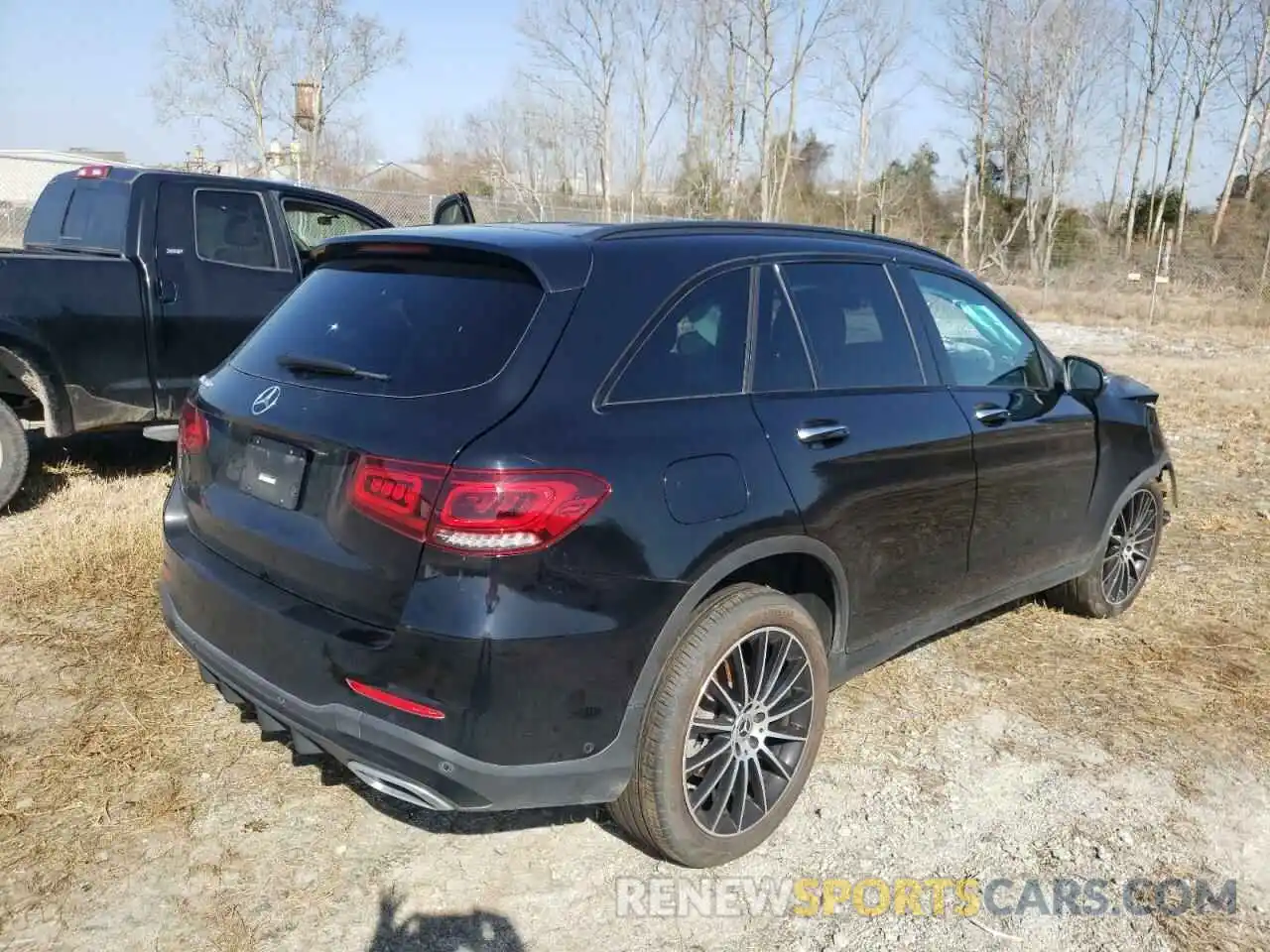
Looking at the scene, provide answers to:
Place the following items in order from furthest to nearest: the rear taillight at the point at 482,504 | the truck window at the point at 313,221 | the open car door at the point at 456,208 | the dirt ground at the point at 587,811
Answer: the truck window at the point at 313,221
the open car door at the point at 456,208
the dirt ground at the point at 587,811
the rear taillight at the point at 482,504

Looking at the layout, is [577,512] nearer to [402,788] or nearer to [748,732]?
[402,788]

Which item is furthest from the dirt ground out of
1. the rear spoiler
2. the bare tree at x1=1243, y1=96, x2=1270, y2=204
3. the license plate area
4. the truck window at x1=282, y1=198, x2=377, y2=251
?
the bare tree at x1=1243, y1=96, x2=1270, y2=204

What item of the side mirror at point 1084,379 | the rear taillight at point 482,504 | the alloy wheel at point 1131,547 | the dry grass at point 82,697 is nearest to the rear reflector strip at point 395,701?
the rear taillight at point 482,504

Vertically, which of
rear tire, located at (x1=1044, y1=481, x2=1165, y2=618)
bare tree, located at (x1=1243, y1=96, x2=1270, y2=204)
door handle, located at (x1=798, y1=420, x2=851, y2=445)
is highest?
bare tree, located at (x1=1243, y1=96, x2=1270, y2=204)

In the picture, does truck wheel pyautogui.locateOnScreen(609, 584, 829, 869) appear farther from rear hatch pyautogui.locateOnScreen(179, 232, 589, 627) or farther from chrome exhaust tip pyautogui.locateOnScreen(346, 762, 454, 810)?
rear hatch pyautogui.locateOnScreen(179, 232, 589, 627)

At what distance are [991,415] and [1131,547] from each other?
167cm

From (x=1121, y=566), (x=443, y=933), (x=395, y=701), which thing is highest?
(x=395, y=701)

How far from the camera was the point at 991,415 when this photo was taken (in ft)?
12.0

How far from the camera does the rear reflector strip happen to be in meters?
2.26

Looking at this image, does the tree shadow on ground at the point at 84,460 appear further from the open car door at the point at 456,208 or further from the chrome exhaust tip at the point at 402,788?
the chrome exhaust tip at the point at 402,788

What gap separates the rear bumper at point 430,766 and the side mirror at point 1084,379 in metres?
2.74

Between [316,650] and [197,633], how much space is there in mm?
611

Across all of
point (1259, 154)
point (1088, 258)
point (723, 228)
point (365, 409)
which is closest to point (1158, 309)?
point (1088, 258)

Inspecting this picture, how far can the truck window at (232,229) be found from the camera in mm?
6059
